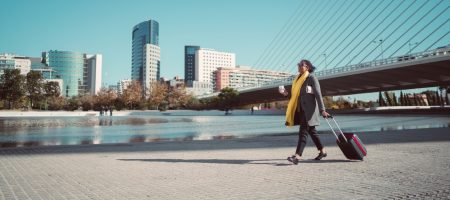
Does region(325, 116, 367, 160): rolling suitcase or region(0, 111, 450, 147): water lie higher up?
region(325, 116, 367, 160): rolling suitcase

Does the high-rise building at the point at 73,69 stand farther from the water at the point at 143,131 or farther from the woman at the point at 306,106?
the woman at the point at 306,106

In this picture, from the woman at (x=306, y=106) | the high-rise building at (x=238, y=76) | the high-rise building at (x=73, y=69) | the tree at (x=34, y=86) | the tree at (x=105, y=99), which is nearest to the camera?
the woman at (x=306, y=106)

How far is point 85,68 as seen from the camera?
614 ft

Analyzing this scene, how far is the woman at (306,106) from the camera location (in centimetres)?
587

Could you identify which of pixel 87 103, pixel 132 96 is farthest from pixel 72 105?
pixel 132 96

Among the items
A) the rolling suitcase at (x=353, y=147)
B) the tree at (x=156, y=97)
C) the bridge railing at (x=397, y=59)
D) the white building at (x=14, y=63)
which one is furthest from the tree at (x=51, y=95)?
the rolling suitcase at (x=353, y=147)

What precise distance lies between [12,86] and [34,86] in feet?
16.0

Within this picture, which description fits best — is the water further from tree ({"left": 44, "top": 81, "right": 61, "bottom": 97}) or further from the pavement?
tree ({"left": 44, "top": 81, "right": 61, "bottom": 97})

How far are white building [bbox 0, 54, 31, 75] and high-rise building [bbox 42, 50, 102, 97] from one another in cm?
2145

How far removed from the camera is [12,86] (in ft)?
196

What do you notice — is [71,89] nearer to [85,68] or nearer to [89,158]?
[85,68]

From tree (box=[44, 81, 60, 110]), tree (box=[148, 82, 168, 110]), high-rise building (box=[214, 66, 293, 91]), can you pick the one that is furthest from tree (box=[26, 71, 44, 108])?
high-rise building (box=[214, 66, 293, 91])

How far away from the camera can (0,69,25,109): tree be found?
59.9 meters

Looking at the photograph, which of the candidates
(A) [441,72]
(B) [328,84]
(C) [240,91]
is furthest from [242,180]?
(C) [240,91]
